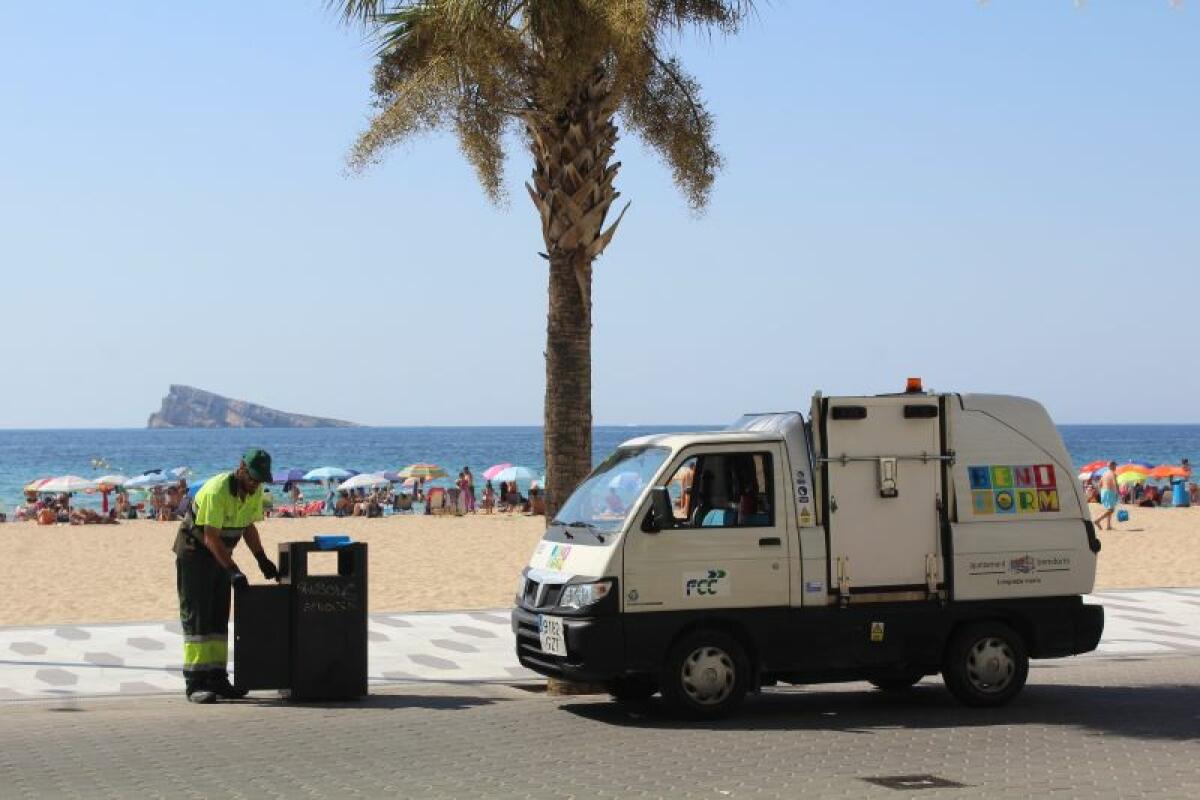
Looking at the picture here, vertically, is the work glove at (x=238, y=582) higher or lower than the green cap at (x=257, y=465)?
lower

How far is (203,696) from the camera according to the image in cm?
1133

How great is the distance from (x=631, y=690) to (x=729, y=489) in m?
1.69

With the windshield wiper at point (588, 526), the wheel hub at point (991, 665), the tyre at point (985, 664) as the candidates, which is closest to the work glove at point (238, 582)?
the windshield wiper at point (588, 526)

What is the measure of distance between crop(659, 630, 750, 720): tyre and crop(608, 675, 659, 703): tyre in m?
Answer: 0.70

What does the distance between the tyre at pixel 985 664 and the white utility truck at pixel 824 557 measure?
0.01 m

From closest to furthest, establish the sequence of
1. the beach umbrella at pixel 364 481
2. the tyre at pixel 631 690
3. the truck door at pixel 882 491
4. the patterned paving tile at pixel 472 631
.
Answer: the truck door at pixel 882 491 → the tyre at pixel 631 690 → the patterned paving tile at pixel 472 631 → the beach umbrella at pixel 364 481

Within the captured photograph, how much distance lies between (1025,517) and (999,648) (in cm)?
90

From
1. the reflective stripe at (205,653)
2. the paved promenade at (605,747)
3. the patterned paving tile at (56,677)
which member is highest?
the reflective stripe at (205,653)

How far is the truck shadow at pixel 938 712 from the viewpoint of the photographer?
10203 millimetres

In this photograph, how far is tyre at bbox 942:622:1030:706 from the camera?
10852mm

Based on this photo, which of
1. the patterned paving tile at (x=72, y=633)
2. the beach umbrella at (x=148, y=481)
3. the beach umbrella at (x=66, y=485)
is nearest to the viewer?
the patterned paving tile at (x=72, y=633)

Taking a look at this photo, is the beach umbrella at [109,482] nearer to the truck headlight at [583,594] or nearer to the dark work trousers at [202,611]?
the dark work trousers at [202,611]

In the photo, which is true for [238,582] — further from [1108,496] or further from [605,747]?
[1108,496]

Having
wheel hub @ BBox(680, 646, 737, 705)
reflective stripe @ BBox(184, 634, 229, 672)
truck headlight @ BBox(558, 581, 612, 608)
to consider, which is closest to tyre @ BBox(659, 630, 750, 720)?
wheel hub @ BBox(680, 646, 737, 705)
